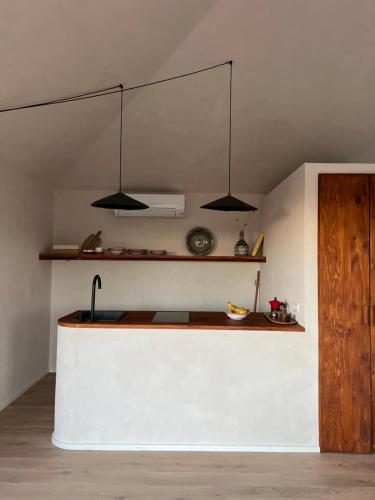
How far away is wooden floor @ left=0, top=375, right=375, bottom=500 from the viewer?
1984 mm

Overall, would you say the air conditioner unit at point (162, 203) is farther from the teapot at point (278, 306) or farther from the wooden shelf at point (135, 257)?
the teapot at point (278, 306)

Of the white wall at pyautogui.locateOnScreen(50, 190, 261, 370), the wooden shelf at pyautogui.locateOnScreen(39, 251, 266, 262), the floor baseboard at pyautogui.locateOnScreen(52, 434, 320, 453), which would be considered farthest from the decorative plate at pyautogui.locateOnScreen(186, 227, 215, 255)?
the floor baseboard at pyautogui.locateOnScreen(52, 434, 320, 453)

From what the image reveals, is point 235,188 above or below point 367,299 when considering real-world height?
above

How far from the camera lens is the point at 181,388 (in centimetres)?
249

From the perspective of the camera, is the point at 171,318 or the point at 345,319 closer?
the point at 345,319

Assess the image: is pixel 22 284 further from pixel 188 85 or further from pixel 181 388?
pixel 188 85

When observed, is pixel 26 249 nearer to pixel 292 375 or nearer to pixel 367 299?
pixel 292 375

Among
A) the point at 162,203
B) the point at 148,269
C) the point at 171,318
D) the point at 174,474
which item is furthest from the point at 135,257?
the point at 174,474

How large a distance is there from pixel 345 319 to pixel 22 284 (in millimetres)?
3052

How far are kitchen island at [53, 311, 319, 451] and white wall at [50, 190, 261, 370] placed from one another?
5.54 ft

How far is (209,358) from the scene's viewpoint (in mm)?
2506

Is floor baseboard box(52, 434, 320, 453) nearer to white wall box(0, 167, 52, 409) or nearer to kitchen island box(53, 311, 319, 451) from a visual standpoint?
kitchen island box(53, 311, 319, 451)

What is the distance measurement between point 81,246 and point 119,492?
2777 mm

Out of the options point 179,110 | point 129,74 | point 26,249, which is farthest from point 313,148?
point 26,249
